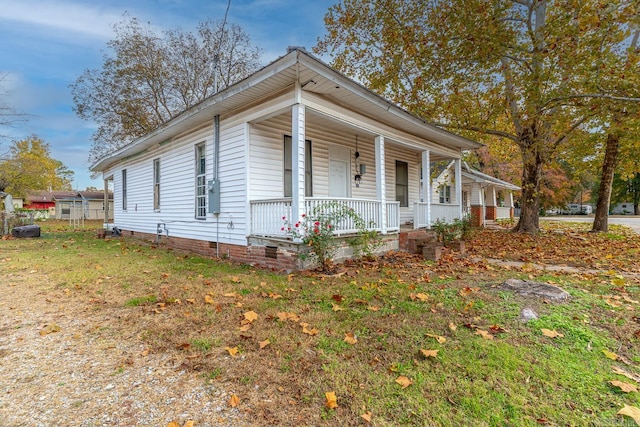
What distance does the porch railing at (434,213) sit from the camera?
9.48 metres

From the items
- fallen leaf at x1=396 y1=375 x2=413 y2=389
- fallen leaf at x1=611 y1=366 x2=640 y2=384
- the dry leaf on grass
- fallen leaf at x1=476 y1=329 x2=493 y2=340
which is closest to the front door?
fallen leaf at x1=476 y1=329 x2=493 y2=340

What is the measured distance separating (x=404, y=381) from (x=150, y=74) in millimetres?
21612

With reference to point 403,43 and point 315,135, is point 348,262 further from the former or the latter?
point 403,43

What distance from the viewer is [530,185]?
12578 millimetres

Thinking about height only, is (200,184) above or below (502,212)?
above

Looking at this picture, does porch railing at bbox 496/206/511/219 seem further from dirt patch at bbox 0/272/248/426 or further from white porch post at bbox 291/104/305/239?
dirt patch at bbox 0/272/248/426

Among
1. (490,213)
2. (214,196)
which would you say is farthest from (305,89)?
(490,213)

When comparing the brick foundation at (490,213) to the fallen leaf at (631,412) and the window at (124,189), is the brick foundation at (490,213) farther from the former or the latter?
A: the fallen leaf at (631,412)

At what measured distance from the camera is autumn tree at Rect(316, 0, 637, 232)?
8.09 meters

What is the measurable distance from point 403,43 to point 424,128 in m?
5.02

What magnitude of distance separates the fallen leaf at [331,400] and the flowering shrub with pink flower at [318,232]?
11.8ft

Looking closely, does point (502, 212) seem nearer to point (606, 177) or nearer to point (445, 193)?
point (445, 193)

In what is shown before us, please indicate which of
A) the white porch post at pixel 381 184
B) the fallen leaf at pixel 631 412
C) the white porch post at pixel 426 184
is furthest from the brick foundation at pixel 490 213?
the fallen leaf at pixel 631 412

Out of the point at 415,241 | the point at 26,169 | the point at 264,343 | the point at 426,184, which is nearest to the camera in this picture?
the point at 264,343
